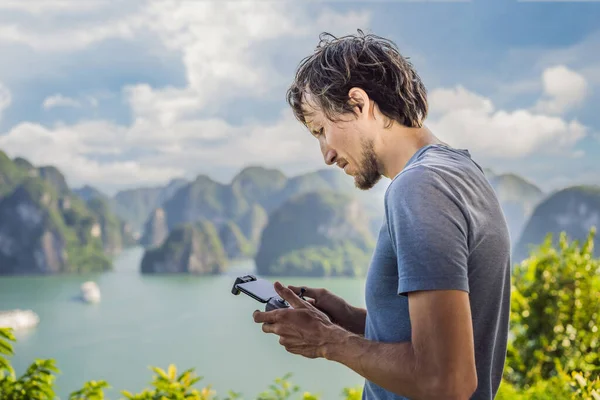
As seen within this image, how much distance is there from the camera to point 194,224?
150ft

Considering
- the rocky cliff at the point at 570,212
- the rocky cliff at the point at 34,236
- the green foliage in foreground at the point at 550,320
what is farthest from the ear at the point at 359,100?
the rocky cliff at the point at 34,236

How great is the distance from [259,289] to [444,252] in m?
0.28

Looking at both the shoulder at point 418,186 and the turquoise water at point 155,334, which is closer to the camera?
the shoulder at point 418,186

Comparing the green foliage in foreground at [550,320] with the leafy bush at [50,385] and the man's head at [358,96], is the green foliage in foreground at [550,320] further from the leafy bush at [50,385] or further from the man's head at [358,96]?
the man's head at [358,96]

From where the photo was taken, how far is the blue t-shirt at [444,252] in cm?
50

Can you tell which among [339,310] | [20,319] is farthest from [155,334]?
[339,310]

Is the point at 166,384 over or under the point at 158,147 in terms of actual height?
under

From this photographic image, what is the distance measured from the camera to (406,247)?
1.68 feet

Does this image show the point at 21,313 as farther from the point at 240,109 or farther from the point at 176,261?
the point at 240,109

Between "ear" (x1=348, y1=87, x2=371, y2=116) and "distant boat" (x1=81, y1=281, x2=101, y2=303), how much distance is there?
41.6 m

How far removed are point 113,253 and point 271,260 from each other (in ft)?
52.0

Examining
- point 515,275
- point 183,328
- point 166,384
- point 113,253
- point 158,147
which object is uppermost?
point 158,147

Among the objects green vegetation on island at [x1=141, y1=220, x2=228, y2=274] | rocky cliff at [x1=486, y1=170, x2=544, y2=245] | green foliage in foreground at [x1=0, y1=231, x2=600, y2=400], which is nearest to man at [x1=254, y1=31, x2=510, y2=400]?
green foliage in foreground at [x1=0, y1=231, x2=600, y2=400]

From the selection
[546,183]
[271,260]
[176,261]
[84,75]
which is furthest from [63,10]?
[546,183]
